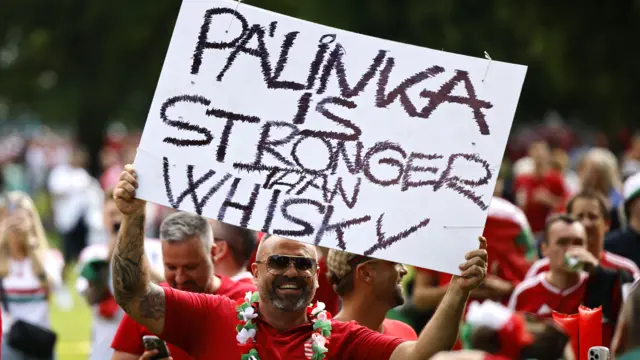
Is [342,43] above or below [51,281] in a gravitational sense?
above

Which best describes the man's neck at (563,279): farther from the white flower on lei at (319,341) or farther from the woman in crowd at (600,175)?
the woman in crowd at (600,175)

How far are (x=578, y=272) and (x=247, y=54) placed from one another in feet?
8.75

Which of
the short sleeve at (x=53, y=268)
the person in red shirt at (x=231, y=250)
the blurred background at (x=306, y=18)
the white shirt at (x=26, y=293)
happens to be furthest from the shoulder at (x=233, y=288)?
the blurred background at (x=306, y=18)

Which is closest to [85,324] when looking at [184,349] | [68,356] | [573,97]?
[68,356]

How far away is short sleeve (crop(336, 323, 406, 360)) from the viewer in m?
4.98

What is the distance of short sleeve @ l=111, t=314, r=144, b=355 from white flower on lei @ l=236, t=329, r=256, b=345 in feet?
2.98

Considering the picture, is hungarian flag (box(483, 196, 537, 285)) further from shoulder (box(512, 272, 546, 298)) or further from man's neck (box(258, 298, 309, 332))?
man's neck (box(258, 298, 309, 332))

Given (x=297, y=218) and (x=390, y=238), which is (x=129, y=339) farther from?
(x=390, y=238)

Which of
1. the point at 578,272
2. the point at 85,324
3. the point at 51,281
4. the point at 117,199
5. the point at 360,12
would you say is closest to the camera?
the point at 117,199

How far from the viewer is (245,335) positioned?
496 cm

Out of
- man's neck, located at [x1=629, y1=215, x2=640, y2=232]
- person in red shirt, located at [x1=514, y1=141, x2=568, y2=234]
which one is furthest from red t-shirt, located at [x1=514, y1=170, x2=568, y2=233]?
man's neck, located at [x1=629, y1=215, x2=640, y2=232]

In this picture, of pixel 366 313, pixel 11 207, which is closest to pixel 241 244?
pixel 366 313

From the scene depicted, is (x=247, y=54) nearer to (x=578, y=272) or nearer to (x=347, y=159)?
(x=347, y=159)

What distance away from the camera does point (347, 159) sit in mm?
5234
